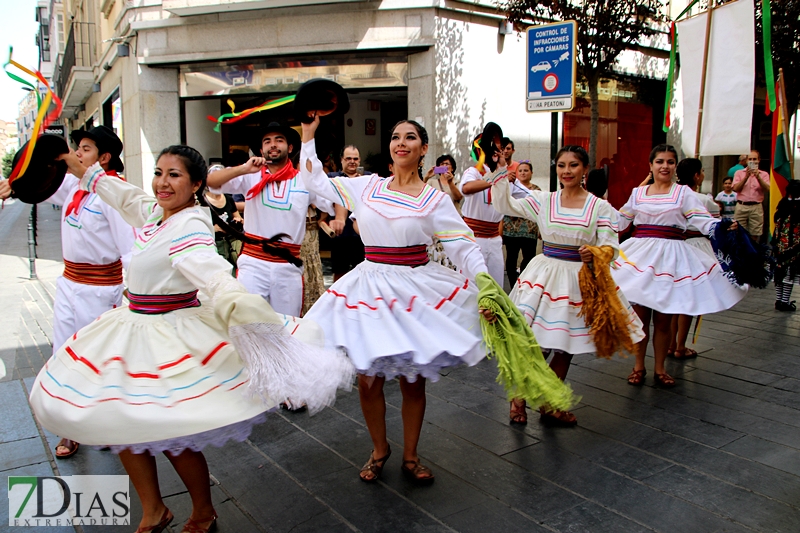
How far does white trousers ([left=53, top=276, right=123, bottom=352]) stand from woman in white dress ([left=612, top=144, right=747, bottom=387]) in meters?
4.12

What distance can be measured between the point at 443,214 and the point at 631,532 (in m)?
1.92

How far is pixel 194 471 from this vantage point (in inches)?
120

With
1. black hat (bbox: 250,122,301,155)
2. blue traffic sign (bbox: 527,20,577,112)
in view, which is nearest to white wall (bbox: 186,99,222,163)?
blue traffic sign (bbox: 527,20,577,112)

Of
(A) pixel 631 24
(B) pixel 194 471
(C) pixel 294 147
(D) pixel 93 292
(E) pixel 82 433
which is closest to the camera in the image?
(E) pixel 82 433

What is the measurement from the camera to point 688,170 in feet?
19.4

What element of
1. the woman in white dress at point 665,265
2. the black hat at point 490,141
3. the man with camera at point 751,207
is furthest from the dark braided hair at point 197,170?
the man with camera at point 751,207

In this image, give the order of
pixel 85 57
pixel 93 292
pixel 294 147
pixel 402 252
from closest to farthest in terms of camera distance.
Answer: pixel 402 252 → pixel 93 292 → pixel 294 147 → pixel 85 57

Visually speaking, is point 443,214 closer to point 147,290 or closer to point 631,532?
point 147,290

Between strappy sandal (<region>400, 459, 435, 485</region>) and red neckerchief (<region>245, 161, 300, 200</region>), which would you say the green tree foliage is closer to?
red neckerchief (<region>245, 161, 300, 200</region>)

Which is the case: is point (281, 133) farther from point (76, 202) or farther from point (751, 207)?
point (751, 207)

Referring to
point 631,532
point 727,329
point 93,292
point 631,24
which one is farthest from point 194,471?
point 631,24

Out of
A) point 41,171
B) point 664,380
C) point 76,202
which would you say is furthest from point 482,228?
point 41,171

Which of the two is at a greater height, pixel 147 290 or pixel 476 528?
pixel 147 290

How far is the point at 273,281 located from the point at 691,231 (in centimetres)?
380
